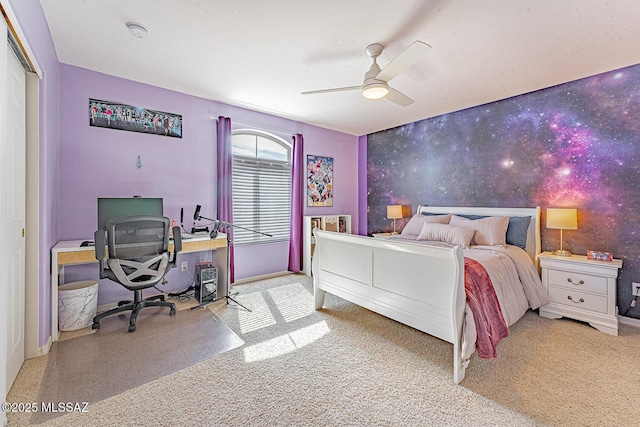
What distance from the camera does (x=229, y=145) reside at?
3670 mm

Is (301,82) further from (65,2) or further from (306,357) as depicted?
(306,357)

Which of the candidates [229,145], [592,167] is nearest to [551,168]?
[592,167]

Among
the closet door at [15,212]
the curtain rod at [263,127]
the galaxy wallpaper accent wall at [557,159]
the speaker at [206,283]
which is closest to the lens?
the closet door at [15,212]

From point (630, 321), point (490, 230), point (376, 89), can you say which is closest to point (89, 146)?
point (376, 89)

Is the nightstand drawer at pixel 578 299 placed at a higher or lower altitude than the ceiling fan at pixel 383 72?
lower

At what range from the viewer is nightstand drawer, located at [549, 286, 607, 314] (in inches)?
100.0

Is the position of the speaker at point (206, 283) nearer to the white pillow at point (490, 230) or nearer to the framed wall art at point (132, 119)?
the framed wall art at point (132, 119)

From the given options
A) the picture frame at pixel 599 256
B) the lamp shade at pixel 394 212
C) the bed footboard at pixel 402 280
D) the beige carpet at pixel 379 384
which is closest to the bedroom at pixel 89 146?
the picture frame at pixel 599 256

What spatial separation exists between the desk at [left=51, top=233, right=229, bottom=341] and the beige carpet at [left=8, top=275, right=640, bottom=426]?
0.51m

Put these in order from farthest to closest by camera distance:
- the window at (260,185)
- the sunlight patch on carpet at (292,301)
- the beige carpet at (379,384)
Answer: the window at (260,185), the sunlight patch on carpet at (292,301), the beige carpet at (379,384)

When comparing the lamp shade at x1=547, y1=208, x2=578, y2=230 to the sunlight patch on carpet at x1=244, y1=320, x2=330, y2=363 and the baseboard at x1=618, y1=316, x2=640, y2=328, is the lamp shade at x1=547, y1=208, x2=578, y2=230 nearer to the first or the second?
the baseboard at x1=618, y1=316, x2=640, y2=328

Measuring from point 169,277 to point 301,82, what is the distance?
9.13 feet

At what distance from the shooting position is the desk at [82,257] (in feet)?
7.54

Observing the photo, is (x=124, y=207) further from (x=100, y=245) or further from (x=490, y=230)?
(x=490, y=230)
